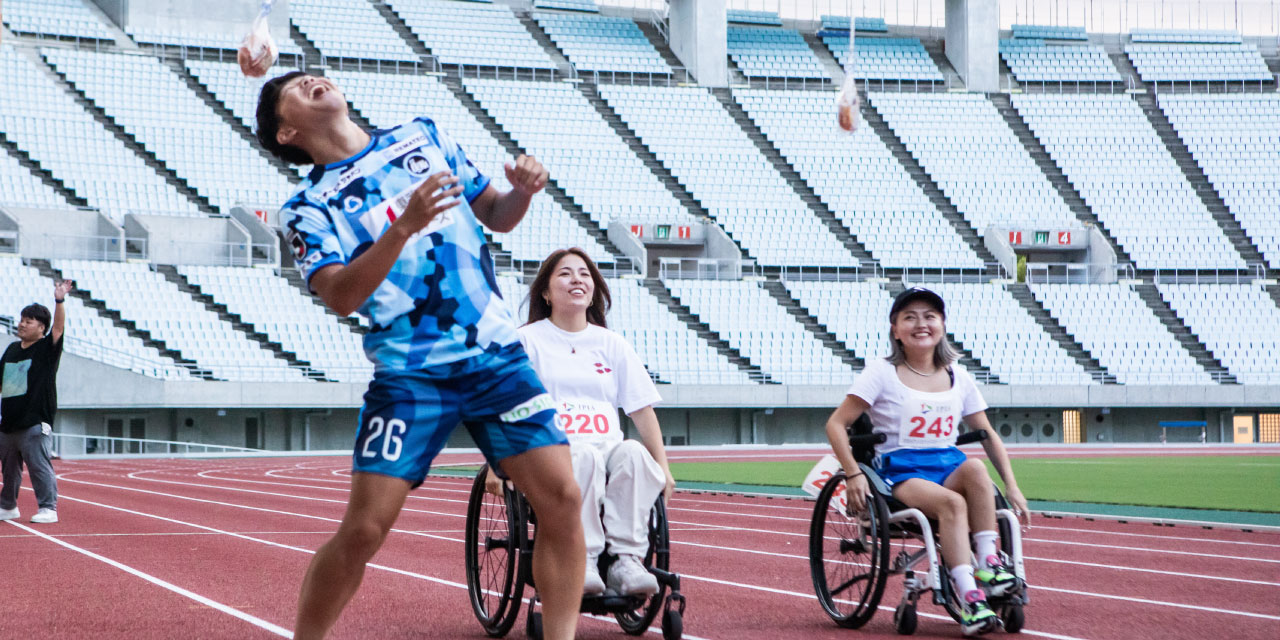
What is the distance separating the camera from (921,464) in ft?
17.2

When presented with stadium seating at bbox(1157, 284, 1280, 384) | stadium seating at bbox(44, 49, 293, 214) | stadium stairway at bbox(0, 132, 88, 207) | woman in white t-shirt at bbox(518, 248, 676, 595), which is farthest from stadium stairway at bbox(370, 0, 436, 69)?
woman in white t-shirt at bbox(518, 248, 676, 595)

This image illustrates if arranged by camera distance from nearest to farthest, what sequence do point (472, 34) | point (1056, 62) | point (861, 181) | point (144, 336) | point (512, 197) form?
point (512, 197) < point (144, 336) < point (861, 181) < point (472, 34) < point (1056, 62)

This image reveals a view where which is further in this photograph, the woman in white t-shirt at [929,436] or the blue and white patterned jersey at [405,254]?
the woman in white t-shirt at [929,436]

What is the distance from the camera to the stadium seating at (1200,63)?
147 ft

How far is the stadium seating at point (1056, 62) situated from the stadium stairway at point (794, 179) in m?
9.79

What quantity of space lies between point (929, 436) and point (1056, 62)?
43205 millimetres

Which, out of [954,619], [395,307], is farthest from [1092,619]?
[395,307]

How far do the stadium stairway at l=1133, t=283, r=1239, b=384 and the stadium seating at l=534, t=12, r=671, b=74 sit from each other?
1677cm

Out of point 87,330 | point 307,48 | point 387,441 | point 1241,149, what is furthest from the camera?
point 1241,149

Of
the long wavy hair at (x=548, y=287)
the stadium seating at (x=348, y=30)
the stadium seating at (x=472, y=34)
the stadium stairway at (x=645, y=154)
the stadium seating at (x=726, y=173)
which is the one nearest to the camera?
the long wavy hair at (x=548, y=287)

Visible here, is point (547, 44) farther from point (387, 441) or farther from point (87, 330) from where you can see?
point (387, 441)

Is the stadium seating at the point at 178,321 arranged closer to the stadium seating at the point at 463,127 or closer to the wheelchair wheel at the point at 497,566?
the stadium seating at the point at 463,127

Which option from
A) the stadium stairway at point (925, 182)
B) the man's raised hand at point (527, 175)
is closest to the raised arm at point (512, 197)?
the man's raised hand at point (527, 175)

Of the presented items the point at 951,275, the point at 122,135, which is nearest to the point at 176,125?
the point at 122,135
